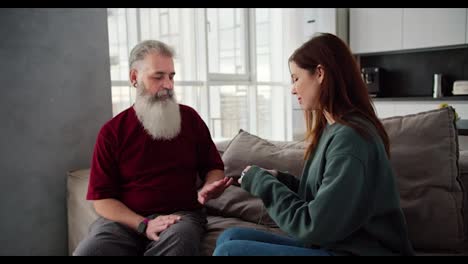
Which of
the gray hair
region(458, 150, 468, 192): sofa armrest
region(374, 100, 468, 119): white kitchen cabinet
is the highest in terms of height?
the gray hair

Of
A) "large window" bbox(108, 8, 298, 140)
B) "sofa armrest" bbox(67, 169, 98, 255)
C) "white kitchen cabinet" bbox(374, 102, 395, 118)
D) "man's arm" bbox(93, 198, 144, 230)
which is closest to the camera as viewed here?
"man's arm" bbox(93, 198, 144, 230)

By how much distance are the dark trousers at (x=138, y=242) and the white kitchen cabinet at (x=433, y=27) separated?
142 inches

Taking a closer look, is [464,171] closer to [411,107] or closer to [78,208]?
[78,208]

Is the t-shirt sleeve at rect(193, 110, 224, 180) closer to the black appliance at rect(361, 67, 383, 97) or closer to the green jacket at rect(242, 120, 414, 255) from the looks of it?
the green jacket at rect(242, 120, 414, 255)

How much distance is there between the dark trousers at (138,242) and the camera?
1.38 m

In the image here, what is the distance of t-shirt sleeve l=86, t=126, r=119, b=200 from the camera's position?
158 centimetres

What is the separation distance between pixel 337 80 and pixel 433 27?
11.6 ft

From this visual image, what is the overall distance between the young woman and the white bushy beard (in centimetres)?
58

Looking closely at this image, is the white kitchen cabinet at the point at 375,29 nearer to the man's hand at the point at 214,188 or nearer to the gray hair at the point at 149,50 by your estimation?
the gray hair at the point at 149,50

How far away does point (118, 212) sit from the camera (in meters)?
1.54

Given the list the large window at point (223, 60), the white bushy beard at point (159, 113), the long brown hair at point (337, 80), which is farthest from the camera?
the large window at point (223, 60)

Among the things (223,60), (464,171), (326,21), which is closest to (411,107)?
(326,21)

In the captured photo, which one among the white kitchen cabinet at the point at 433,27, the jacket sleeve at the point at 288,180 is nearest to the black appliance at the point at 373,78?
the white kitchen cabinet at the point at 433,27

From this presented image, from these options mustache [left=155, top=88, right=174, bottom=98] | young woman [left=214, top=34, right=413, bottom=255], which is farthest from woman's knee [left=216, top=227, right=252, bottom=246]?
mustache [left=155, top=88, right=174, bottom=98]
